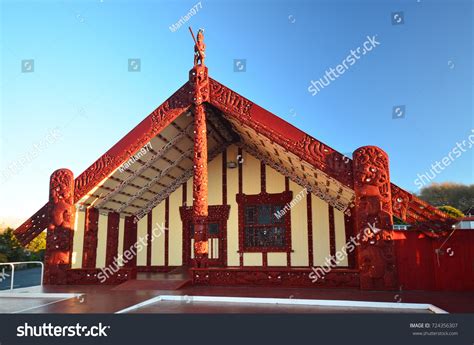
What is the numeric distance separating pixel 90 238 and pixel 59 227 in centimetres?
131

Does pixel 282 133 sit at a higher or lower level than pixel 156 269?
higher

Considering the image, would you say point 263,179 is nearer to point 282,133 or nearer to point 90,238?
point 282,133

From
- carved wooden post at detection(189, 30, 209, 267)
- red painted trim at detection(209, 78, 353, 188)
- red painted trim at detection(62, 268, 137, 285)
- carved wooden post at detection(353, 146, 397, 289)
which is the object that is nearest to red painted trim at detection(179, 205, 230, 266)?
red painted trim at detection(62, 268, 137, 285)

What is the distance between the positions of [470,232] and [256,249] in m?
7.16

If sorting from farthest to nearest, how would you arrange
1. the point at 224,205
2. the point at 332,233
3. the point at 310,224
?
the point at 224,205, the point at 310,224, the point at 332,233

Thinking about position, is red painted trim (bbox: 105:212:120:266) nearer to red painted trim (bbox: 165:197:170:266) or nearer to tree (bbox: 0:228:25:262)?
red painted trim (bbox: 165:197:170:266)

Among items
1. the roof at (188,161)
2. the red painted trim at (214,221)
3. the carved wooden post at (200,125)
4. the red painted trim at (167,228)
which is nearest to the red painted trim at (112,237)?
the roof at (188,161)

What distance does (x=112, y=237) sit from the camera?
1309cm

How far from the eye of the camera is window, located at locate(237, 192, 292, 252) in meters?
13.0

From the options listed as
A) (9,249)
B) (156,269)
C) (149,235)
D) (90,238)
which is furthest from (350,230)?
(9,249)

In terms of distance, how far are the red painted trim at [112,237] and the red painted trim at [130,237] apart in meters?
0.50

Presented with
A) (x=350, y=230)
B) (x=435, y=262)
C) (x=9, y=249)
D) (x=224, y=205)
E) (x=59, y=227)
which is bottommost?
(x=9, y=249)

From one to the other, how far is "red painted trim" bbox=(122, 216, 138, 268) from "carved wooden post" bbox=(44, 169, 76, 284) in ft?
13.0
